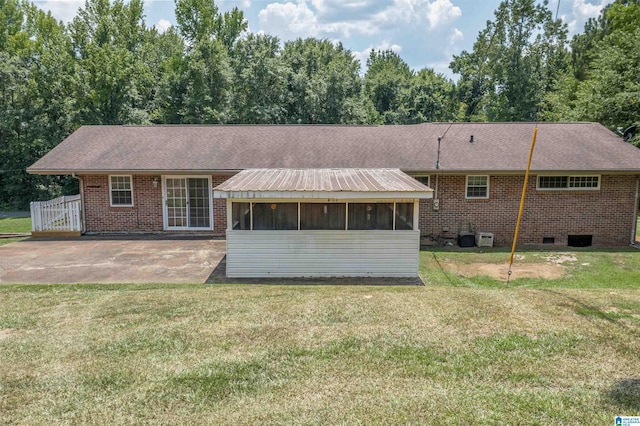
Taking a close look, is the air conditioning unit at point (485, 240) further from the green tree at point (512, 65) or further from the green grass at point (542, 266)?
the green tree at point (512, 65)

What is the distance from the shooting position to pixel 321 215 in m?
10.0

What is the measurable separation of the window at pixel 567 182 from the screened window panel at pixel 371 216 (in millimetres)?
7016

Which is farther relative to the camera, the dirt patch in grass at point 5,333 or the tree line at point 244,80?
the tree line at point 244,80

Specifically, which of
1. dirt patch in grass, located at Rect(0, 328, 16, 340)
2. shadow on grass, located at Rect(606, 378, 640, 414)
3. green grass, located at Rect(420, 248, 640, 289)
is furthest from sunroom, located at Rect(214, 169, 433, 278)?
shadow on grass, located at Rect(606, 378, 640, 414)

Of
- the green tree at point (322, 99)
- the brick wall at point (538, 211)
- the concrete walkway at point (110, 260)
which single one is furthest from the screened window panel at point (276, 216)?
the green tree at point (322, 99)

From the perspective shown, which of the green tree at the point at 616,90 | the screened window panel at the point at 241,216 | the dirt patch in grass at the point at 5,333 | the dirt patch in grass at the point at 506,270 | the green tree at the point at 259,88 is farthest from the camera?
the green tree at the point at 259,88

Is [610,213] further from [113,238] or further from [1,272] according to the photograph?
[1,272]

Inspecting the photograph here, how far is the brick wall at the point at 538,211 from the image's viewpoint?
13945mm

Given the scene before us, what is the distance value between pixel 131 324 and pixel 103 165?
10347 millimetres

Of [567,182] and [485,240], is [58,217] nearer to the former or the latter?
[485,240]

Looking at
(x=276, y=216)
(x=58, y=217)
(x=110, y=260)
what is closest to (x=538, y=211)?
(x=276, y=216)

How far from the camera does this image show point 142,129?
59.6 ft

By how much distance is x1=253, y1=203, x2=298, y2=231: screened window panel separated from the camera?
9.96 metres

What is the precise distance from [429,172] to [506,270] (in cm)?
438
